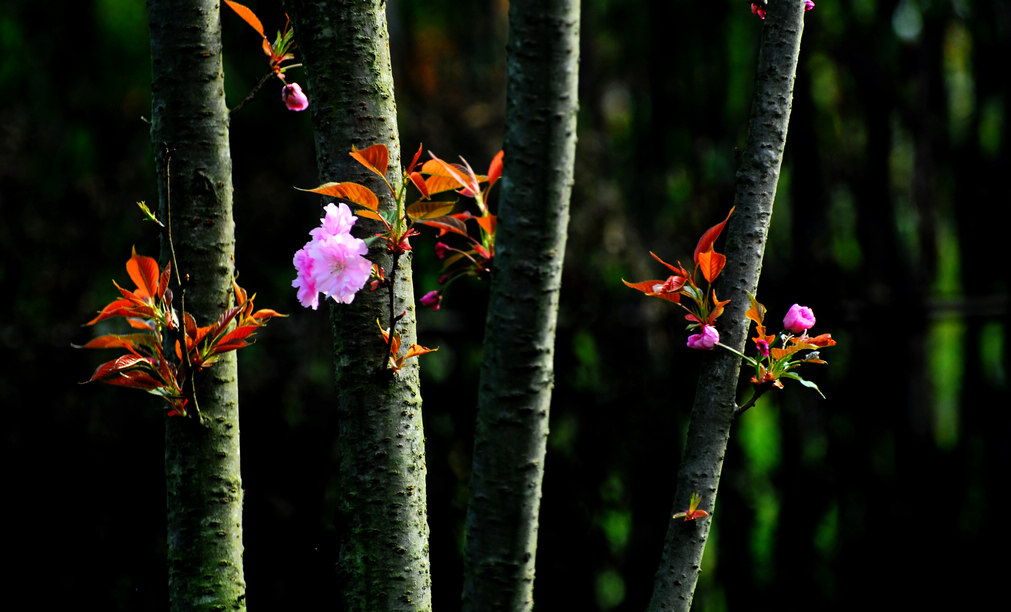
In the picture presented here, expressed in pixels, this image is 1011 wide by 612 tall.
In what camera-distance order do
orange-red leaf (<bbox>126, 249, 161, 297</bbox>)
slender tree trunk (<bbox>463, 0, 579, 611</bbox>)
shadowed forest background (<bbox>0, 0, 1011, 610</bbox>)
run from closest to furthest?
slender tree trunk (<bbox>463, 0, 579, 611</bbox>) < orange-red leaf (<bbox>126, 249, 161, 297</bbox>) < shadowed forest background (<bbox>0, 0, 1011, 610</bbox>)

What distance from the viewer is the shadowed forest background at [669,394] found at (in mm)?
2494

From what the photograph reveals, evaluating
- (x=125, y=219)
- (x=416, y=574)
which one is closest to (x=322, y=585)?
(x=416, y=574)

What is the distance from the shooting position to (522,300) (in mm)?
743

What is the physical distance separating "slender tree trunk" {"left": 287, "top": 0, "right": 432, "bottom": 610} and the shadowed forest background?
1174mm

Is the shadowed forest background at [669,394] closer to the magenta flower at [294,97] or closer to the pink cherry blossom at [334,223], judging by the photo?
the magenta flower at [294,97]

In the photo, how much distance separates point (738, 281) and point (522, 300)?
347mm

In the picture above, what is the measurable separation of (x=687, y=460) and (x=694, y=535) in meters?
0.09

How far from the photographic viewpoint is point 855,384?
300 cm

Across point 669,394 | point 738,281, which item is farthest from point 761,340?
point 669,394

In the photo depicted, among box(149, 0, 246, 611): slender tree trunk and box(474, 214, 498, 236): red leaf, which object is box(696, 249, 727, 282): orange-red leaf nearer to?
box(474, 214, 498, 236): red leaf

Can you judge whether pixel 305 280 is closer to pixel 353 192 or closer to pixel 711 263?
pixel 353 192

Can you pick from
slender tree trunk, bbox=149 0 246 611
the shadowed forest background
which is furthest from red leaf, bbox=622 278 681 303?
the shadowed forest background

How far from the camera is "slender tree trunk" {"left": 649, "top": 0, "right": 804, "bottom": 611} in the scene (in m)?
0.95

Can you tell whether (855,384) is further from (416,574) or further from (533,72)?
(533,72)
